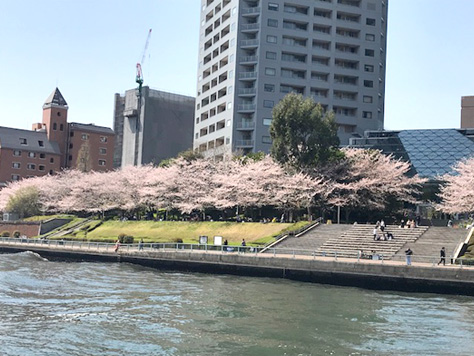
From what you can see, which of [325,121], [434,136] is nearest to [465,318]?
[325,121]

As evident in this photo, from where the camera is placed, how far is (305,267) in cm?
4919

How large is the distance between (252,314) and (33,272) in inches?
1080

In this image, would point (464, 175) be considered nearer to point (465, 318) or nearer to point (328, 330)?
point (465, 318)

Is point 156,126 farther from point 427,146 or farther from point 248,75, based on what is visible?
point 427,146

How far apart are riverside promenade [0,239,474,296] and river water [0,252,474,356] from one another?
1.37 m

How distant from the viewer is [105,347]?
25156 millimetres

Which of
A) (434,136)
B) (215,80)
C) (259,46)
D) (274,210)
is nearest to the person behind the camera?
(274,210)

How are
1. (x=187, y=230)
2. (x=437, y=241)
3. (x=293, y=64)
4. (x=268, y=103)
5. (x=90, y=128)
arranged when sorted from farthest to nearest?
(x=90, y=128) → (x=293, y=64) → (x=268, y=103) → (x=187, y=230) → (x=437, y=241)

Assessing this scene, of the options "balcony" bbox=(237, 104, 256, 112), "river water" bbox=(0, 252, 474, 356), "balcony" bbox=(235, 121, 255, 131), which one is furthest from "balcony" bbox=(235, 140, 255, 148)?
"river water" bbox=(0, 252, 474, 356)

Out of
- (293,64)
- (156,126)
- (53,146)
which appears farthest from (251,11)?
(53,146)

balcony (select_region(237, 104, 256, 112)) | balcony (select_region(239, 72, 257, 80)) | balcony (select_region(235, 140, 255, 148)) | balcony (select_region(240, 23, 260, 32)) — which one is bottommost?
balcony (select_region(235, 140, 255, 148))

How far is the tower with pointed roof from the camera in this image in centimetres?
14689

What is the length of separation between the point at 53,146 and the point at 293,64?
65.8 meters

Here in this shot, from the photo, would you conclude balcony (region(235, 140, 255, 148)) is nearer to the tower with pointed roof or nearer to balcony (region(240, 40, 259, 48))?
balcony (region(240, 40, 259, 48))
